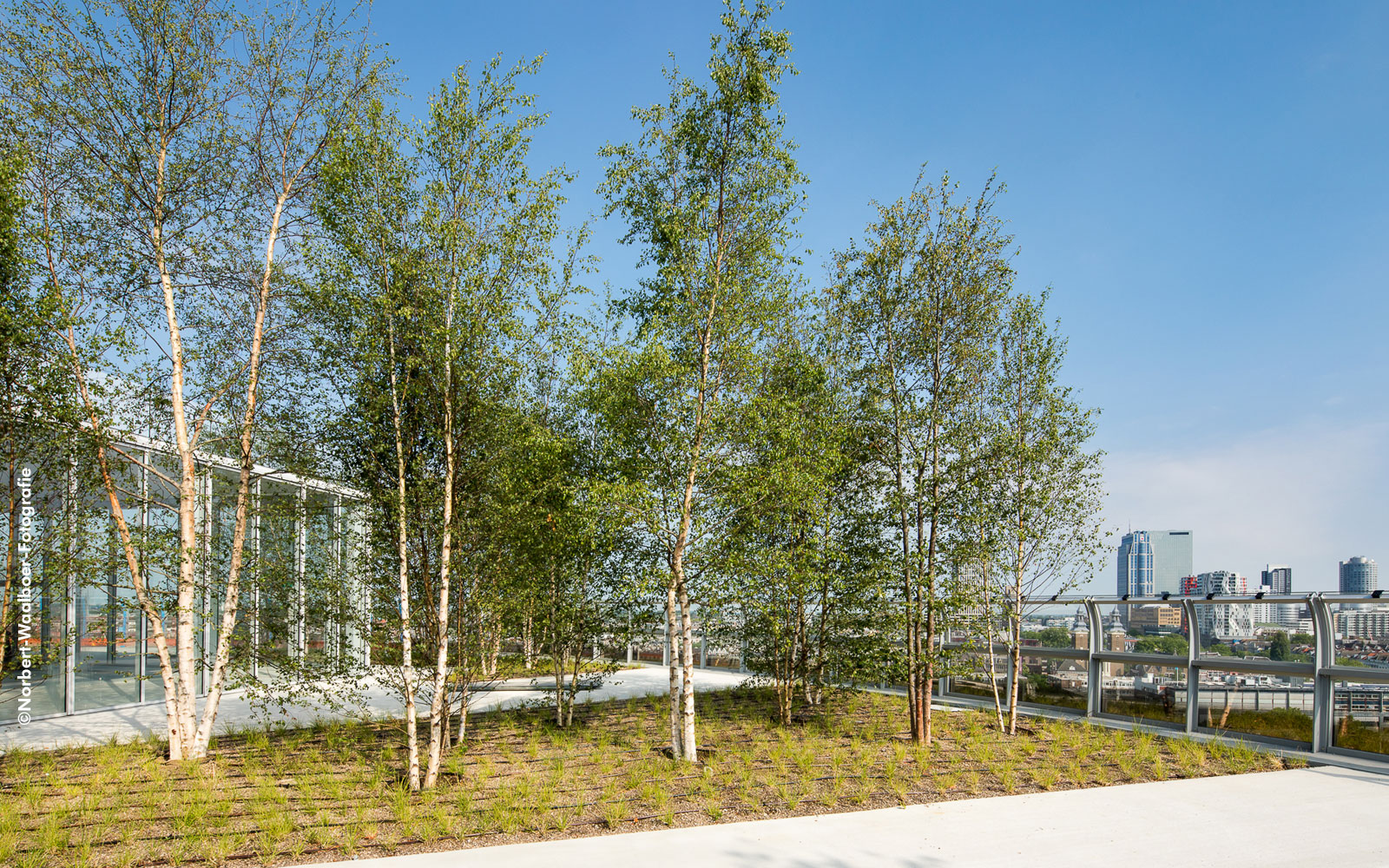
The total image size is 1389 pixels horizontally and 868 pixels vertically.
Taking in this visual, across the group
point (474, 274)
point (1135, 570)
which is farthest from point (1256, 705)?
point (474, 274)

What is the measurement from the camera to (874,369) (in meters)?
10.1

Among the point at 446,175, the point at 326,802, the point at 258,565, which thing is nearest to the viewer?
the point at 326,802

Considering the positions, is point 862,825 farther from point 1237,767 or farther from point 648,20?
point 648,20

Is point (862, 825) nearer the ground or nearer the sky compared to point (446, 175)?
nearer the ground

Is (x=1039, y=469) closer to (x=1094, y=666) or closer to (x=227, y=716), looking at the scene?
(x=1094, y=666)

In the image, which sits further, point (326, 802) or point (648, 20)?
point (648, 20)

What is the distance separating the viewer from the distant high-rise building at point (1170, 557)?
47.7ft

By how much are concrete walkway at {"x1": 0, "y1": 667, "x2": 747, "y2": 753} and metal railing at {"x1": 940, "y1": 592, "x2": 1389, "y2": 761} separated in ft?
21.9

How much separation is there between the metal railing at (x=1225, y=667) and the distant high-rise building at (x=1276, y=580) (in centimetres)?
18

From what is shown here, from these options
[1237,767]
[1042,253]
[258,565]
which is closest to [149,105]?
[258,565]

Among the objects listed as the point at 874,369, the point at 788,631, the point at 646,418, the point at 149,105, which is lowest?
the point at 788,631

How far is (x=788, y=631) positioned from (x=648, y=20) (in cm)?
810

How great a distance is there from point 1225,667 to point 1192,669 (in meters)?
0.46

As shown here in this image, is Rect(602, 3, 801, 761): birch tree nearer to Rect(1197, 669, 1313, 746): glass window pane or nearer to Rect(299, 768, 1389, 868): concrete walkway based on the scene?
Rect(299, 768, 1389, 868): concrete walkway
